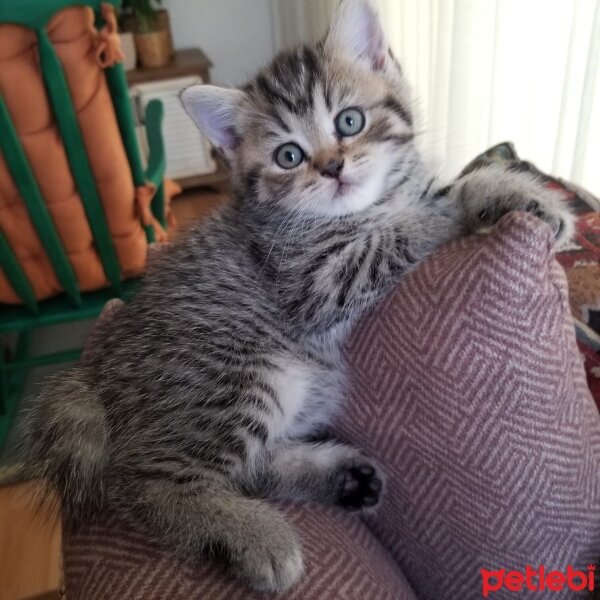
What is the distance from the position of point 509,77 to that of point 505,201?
82 centimetres

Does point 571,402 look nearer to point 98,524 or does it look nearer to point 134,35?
point 98,524

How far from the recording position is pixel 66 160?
5.11ft

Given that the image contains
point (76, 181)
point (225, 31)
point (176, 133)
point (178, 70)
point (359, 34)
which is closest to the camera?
point (359, 34)

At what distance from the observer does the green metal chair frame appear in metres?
1.39

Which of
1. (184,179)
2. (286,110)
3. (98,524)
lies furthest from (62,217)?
(184,179)

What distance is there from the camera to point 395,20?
1925mm

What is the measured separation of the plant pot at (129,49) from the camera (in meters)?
2.95

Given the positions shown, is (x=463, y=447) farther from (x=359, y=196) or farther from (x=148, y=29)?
(x=148, y=29)

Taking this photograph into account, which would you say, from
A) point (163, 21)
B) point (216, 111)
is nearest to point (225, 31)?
point (163, 21)

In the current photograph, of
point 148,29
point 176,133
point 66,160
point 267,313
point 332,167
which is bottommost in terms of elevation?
point 176,133

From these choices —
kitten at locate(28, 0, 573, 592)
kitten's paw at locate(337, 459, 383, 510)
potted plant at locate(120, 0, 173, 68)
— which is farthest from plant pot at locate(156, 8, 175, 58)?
kitten's paw at locate(337, 459, 383, 510)

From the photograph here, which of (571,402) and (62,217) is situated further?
(62,217)

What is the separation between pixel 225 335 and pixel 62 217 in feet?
2.92

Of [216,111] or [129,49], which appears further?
[129,49]
